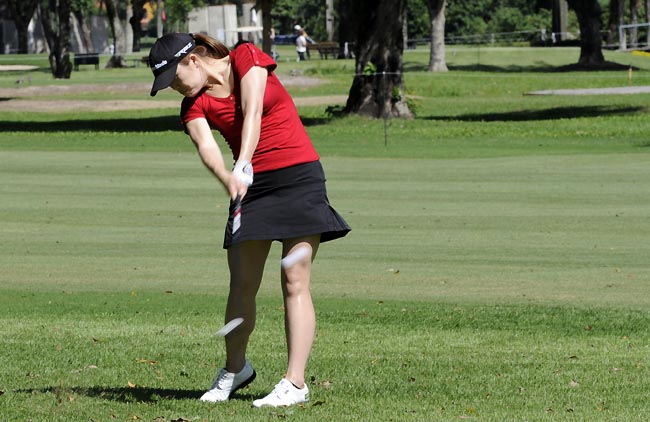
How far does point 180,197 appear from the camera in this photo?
1681 cm

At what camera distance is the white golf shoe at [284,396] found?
18.9ft

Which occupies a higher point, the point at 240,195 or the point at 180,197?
the point at 240,195

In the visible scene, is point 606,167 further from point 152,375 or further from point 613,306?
point 152,375

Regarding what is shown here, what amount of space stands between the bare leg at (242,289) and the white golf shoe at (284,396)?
0.35 m

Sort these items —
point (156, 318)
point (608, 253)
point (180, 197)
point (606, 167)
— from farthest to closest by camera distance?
1. point (606, 167)
2. point (180, 197)
3. point (608, 253)
4. point (156, 318)

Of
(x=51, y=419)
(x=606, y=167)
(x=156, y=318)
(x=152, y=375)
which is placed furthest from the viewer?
(x=606, y=167)

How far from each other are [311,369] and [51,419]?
5.82 ft

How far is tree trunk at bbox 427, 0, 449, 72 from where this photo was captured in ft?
173

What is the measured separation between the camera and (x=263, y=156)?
5793 millimetres

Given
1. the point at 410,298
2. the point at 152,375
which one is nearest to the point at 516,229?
the point at 410,298

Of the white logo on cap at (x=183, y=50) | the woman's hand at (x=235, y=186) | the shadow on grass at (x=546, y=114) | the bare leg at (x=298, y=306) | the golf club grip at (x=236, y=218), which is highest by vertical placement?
the white logo on cap at (x=183, y=50)

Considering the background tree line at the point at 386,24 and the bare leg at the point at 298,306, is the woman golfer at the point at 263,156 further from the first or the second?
the background tree line at the point at 386,24

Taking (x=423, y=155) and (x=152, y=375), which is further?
(x=423, y=155)

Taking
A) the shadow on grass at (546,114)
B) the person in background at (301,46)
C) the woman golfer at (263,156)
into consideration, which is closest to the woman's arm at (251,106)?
the woman golfer at (263,156)
